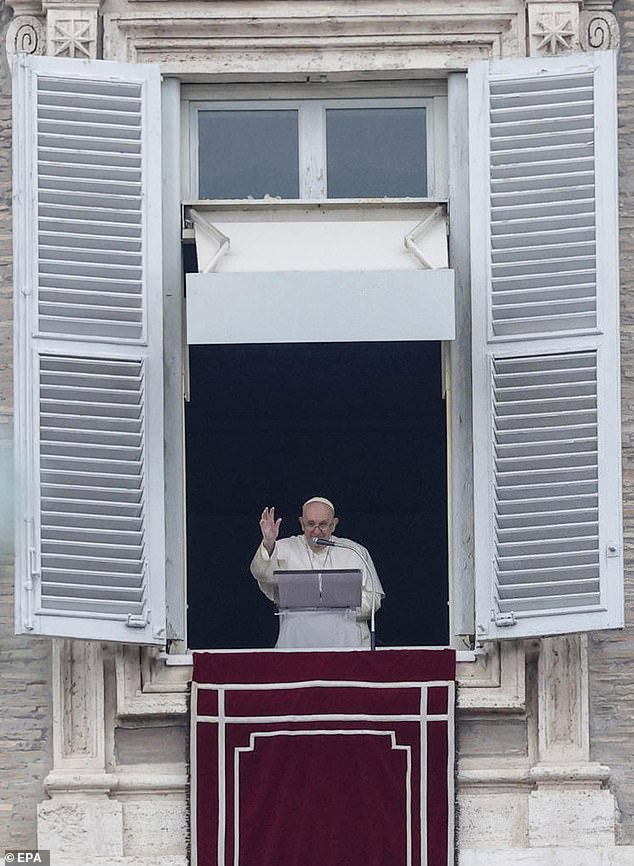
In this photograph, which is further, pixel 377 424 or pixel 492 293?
pixel 377 424

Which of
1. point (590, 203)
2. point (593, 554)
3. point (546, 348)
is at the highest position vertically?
point (590, 203)

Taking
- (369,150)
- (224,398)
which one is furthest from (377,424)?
(369,150)

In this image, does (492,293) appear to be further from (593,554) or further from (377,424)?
(377,424)

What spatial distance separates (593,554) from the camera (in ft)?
28.9

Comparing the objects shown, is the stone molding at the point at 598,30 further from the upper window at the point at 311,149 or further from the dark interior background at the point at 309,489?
the dark interior background at the point at 309,489

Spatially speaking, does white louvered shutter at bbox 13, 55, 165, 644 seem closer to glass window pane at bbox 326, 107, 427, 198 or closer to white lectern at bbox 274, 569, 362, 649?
white lectern at bbox 274, 569, 362, 649

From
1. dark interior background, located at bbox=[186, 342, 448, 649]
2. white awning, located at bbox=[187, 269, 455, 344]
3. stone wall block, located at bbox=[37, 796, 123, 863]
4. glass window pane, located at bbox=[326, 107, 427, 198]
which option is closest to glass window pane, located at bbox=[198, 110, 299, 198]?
glass window pane, located at bbox=[326, 107, 427, 198]

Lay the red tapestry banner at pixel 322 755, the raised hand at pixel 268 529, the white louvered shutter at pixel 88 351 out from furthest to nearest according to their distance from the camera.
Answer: the raised hand at pixel 268 529, the white louvered shutter at pixel 88 351, the red tapestry banner at pixel 322 755

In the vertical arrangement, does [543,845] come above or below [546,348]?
below

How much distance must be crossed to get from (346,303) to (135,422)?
0.91 metres

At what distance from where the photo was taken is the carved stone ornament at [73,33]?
363 inches

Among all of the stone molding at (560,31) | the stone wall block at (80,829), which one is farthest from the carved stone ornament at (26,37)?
the stone wall block at (80,829)

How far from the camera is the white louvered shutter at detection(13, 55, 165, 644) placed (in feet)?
28.8

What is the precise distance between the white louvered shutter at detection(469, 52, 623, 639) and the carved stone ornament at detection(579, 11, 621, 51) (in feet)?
0.69
